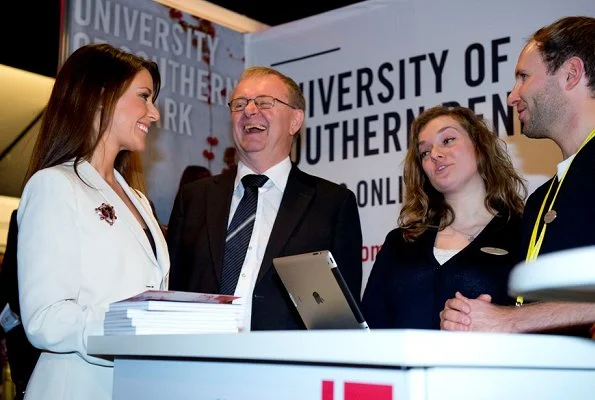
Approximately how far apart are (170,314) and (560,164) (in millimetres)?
1411

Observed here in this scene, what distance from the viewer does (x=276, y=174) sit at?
142 inches

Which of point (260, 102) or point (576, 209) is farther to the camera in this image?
point (260, 102)

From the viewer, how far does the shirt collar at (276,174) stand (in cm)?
360

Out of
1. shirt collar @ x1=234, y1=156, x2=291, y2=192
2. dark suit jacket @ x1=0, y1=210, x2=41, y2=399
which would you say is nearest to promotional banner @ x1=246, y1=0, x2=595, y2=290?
shirt collar @ x1=234, y1=156, x2=291, y2=192

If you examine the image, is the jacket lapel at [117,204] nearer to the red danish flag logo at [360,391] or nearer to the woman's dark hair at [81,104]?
the woman's dark hair at [81,104]

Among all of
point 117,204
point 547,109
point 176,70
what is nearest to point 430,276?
point 547,109

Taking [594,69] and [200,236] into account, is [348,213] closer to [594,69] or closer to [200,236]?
[200,236]

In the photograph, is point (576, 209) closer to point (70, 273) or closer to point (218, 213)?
point (70, 273)

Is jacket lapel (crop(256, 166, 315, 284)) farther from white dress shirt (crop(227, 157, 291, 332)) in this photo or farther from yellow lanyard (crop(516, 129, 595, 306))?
yellow lanyard (crop(516, 129, 595, 306))

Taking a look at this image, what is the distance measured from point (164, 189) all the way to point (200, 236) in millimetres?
1295

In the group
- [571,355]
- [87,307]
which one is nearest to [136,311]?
[87,307]

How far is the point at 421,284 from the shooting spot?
10.3ft

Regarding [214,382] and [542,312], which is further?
[542,312]

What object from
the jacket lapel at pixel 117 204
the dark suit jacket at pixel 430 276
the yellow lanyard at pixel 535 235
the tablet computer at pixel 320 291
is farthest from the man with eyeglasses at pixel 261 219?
the yellow lanyard at pixel 535 235
